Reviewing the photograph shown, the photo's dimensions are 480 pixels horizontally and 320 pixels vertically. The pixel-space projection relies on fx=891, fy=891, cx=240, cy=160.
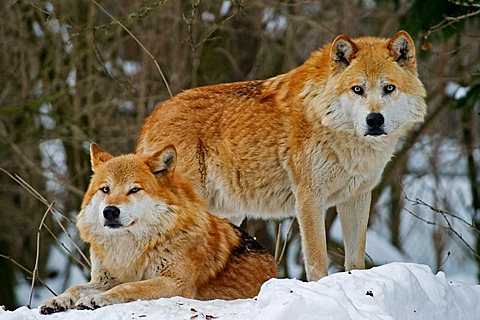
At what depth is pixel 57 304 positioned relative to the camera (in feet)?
18.9

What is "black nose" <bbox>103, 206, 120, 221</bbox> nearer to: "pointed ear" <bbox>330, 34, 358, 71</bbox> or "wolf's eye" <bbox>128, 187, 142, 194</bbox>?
"wolf's eye" <bbox>128, 187, 142, 194</bbox>

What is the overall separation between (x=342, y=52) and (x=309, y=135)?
74 centimetres

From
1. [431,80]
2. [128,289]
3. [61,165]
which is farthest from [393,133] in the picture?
[61,165]

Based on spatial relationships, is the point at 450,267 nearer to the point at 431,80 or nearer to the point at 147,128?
the point at 431,80

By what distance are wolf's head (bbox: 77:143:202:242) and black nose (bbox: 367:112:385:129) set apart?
153 cm

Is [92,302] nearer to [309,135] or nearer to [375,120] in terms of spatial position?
[309,135]

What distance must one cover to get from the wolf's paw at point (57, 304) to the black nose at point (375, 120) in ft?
8.91

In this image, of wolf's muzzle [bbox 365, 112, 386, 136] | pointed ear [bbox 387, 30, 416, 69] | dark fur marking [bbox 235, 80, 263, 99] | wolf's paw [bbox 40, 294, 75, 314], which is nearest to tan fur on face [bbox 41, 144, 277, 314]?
wolf's paw [bbox 40, 294, 75, 314]

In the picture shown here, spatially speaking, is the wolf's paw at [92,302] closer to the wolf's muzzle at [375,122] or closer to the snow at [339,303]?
the snow at [339,303]

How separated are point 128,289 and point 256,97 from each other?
2.67m

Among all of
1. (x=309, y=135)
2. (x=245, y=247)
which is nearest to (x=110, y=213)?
(x=245, y=247)

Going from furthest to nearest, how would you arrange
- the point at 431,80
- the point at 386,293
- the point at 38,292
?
the point at 38,292 → the point at 431,80 → the point at 386,293

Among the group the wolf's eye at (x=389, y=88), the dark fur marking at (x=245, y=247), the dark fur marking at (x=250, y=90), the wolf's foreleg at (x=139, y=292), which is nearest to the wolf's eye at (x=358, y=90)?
the wolf's eye at (x=389, y=88)

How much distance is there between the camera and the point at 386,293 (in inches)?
201
